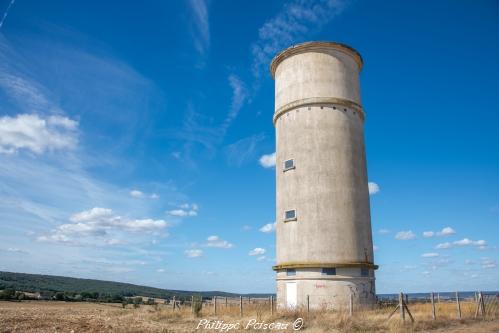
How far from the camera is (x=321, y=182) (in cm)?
2322

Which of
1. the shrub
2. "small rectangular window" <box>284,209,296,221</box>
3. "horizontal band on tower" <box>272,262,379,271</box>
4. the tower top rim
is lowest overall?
the shrub

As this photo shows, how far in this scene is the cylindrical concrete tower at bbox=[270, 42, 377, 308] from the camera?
2191 centimetres

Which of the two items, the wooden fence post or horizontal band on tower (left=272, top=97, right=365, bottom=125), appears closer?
the wooden fence post

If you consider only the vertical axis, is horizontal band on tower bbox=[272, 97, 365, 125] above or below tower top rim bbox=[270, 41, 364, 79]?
below

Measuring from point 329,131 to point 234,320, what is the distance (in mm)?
12009

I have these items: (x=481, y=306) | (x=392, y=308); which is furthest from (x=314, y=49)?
(x=481, y=306)

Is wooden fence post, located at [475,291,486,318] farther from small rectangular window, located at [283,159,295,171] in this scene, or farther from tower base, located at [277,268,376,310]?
small rectangular window, located at [283,159,295,171]

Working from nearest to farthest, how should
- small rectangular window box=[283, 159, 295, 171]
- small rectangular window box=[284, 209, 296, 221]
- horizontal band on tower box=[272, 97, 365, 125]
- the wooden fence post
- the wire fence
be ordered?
the wire fence, the wooden fence post, small rectangular window box=[284, 209, 296, 221], small rectangular window box=[283, 159, 295, 171], horizontal band on tower box=[272, 97, 365, 125]

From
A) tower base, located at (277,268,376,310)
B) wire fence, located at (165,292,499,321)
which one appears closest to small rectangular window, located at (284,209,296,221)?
tower base, located at (277,268,376,310)

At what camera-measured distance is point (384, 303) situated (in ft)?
81.3

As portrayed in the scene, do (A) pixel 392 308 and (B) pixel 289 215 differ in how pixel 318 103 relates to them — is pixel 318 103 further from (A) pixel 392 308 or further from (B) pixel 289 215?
(A) pixel 392 308

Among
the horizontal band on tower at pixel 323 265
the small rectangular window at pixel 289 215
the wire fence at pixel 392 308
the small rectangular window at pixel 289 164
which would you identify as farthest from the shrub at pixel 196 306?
the small rectangular window at pixel 289 164

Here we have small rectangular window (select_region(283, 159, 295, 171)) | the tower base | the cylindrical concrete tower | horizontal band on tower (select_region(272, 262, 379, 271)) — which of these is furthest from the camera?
small rectangular window (select_region(283, 159, 295, 171))

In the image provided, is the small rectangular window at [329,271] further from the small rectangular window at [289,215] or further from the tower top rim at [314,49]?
the tower top rim at [314,49]
